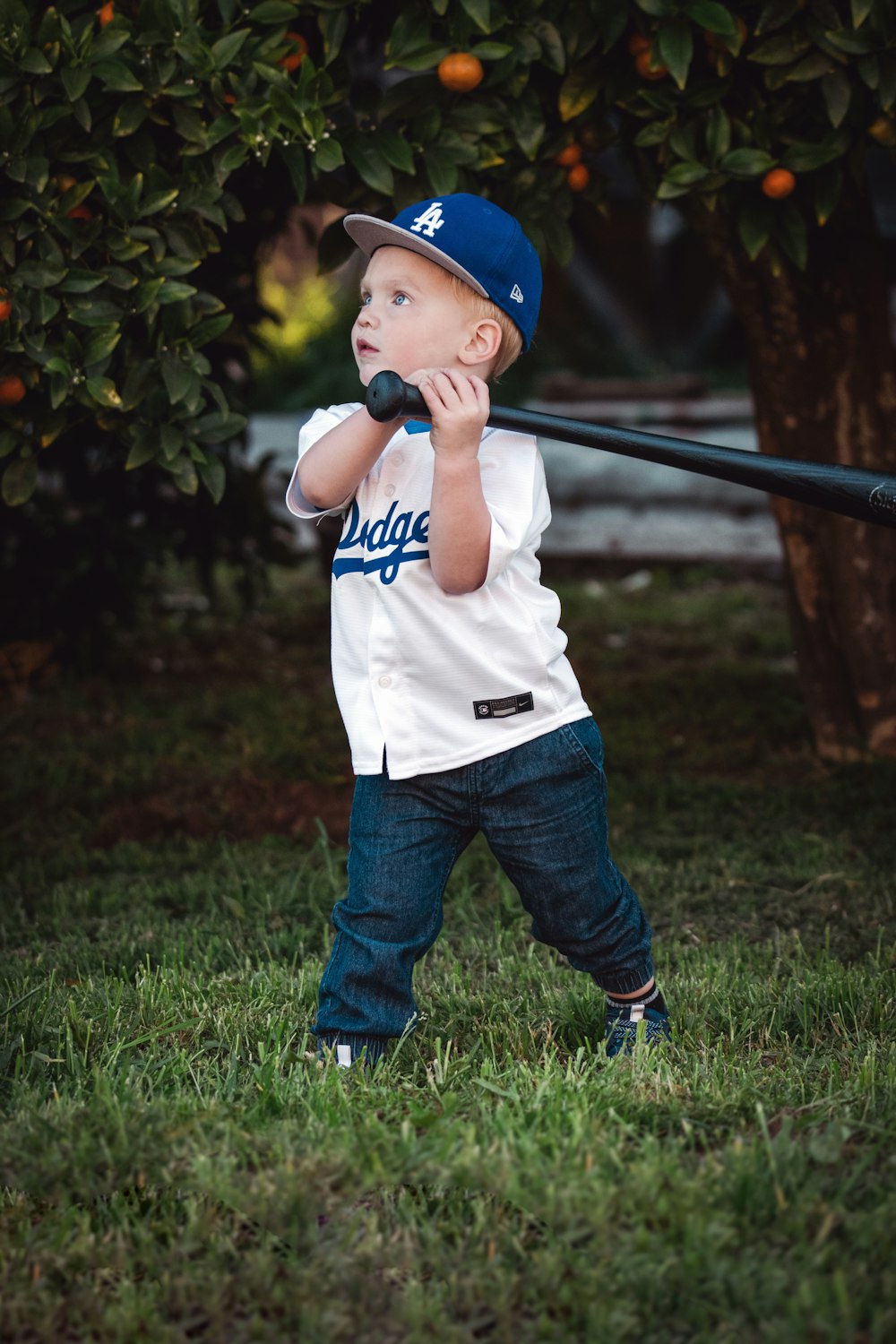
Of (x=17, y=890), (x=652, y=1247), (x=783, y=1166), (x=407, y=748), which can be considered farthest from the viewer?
(x=17, y=890)

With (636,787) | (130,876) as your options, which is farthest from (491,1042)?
(636,787)

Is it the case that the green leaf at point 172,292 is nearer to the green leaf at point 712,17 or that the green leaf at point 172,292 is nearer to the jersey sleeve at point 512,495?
the jersey sleeve at point 512,495

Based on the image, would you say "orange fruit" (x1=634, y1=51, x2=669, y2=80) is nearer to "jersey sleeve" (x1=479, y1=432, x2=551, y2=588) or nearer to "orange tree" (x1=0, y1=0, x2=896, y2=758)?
"orange tree" (x1=0, y1=0, x2=896, y2=758)

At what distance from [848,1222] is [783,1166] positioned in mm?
121

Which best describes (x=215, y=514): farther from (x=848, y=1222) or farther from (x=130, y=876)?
(x=848, y=1222)

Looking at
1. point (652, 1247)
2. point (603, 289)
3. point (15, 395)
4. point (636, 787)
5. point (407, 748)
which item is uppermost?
point (603, 289)

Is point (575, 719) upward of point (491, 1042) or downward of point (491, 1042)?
upward

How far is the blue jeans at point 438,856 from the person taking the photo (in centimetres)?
217

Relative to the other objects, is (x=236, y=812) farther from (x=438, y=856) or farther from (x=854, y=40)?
(x=854, y=40)

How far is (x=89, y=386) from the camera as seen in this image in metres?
2.87

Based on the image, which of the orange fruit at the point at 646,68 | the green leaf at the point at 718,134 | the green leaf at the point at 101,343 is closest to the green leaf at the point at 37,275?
the green leaf at the point at 101,343

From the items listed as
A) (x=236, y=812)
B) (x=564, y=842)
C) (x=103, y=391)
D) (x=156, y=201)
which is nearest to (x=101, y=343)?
(x=103, y=391)

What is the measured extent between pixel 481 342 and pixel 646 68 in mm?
1077

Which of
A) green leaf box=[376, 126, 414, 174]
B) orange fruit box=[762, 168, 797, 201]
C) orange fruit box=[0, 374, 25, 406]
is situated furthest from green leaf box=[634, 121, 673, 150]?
orange fruit box=[0, 374, 25, 406]
